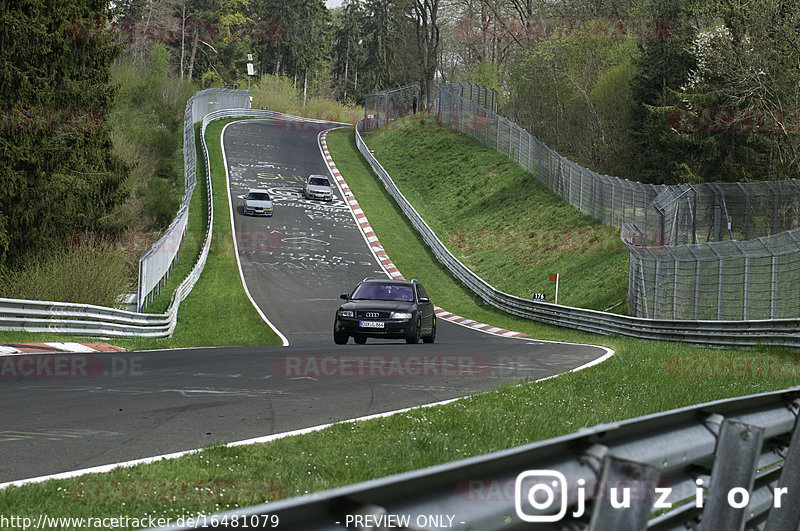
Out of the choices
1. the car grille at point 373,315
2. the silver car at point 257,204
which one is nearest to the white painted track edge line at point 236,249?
the silver car at point 257,204

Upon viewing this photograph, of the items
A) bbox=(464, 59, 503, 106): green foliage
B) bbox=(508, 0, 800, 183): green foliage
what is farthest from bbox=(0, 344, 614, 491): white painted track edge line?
bbox=(464, 59, 503, 106): green foliage

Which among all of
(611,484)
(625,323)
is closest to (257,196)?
(625,323)

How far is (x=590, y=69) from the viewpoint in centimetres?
6744

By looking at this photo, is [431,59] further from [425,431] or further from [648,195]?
[425,431]

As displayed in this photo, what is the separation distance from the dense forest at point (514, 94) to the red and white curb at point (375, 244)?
10.5m

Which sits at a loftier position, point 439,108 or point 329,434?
point 439,108

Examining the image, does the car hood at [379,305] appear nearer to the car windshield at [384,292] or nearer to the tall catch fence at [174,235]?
the car windshield at [384,292]

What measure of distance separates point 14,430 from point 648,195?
29781 millimetres

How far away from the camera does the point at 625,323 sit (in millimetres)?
27984

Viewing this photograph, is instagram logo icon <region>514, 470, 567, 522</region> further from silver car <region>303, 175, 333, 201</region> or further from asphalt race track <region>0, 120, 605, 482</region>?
silver car <region>303, 175, 333, 201</region>

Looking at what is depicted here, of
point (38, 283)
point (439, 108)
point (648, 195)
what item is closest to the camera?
point (38, 283)

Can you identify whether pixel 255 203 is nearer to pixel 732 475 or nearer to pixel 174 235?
pixel 174 235

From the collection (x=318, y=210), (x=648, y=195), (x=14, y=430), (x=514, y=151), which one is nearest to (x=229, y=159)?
(x=318, y=210)

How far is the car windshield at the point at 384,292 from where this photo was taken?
70.5 feet
